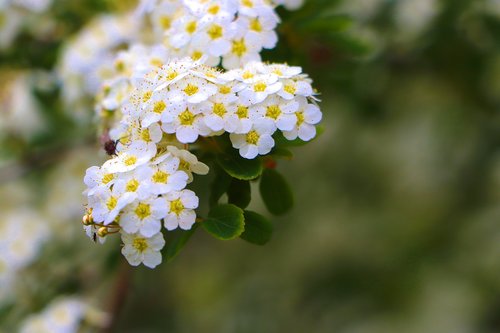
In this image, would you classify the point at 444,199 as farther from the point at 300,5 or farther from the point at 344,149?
the point at 300,5

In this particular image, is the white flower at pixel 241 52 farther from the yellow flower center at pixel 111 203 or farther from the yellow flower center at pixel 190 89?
the yellow flower center at pixel 111 203

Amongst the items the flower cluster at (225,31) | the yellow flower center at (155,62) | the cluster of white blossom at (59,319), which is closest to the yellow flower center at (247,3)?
the flower cluster at (225,31)

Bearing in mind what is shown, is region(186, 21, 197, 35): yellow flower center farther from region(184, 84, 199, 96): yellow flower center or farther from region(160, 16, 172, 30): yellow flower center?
region(184, 84, 199, 96): yellow flower center

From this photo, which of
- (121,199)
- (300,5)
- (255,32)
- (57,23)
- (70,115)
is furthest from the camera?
(57,23)

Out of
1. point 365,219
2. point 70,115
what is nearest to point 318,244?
point 365,219

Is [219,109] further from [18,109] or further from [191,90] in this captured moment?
[18,109]

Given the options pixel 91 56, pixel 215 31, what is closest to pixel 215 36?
pixel 215 31
